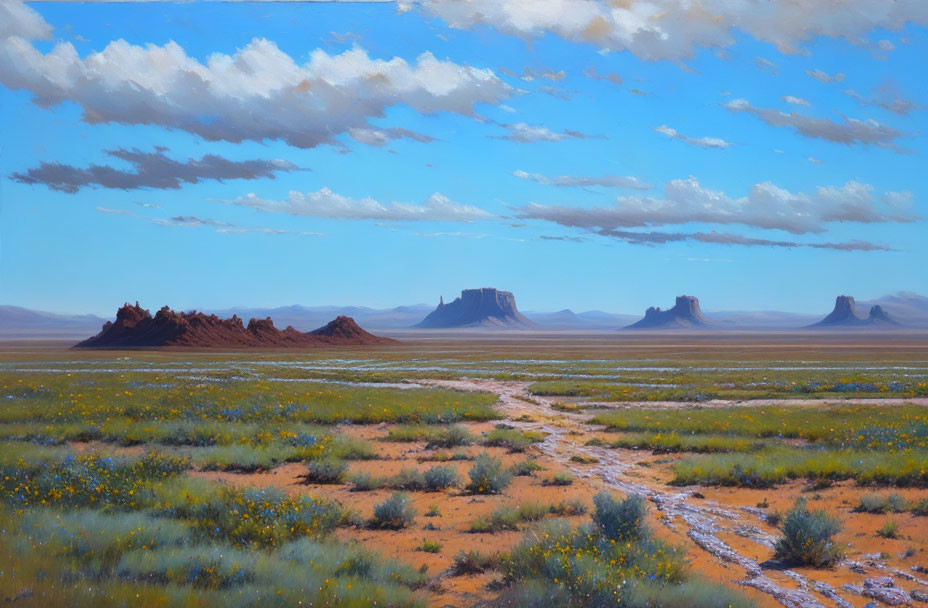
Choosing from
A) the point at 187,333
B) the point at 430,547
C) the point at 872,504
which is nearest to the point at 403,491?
the point at 430,547

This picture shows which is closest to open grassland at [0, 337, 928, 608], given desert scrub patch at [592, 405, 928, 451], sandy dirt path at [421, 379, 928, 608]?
desert scrub patch at [592, 405, 928, 451]

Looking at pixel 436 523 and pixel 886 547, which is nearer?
pixel 886 547

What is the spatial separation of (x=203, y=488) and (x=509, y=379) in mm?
36139

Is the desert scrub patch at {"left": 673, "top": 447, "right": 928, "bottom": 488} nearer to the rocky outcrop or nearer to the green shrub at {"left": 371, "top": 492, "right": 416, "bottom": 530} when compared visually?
the green shrub at {"left": 371, "top": 492, "right": 416, "bottom": 530}

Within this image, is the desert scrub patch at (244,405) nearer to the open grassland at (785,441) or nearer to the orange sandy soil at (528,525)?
the orange sandy soil at (528,525)

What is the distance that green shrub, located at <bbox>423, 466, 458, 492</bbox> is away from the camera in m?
14.4

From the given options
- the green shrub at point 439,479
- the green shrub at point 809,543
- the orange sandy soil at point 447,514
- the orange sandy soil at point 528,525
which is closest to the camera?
the orange sandy soil at point 447,514

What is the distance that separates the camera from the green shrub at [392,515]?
11469 mm

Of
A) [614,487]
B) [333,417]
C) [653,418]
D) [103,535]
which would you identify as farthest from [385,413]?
[103,535]

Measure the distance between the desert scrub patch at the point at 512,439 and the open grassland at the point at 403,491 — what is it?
126 millimetres

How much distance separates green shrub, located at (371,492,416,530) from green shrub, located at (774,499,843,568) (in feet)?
19.7

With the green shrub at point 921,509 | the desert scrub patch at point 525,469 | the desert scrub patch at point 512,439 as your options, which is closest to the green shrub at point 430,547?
the desert scrub patch at point 525,469

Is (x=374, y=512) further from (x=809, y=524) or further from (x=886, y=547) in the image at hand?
(x=886, y=547)

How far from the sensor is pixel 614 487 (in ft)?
48.5
